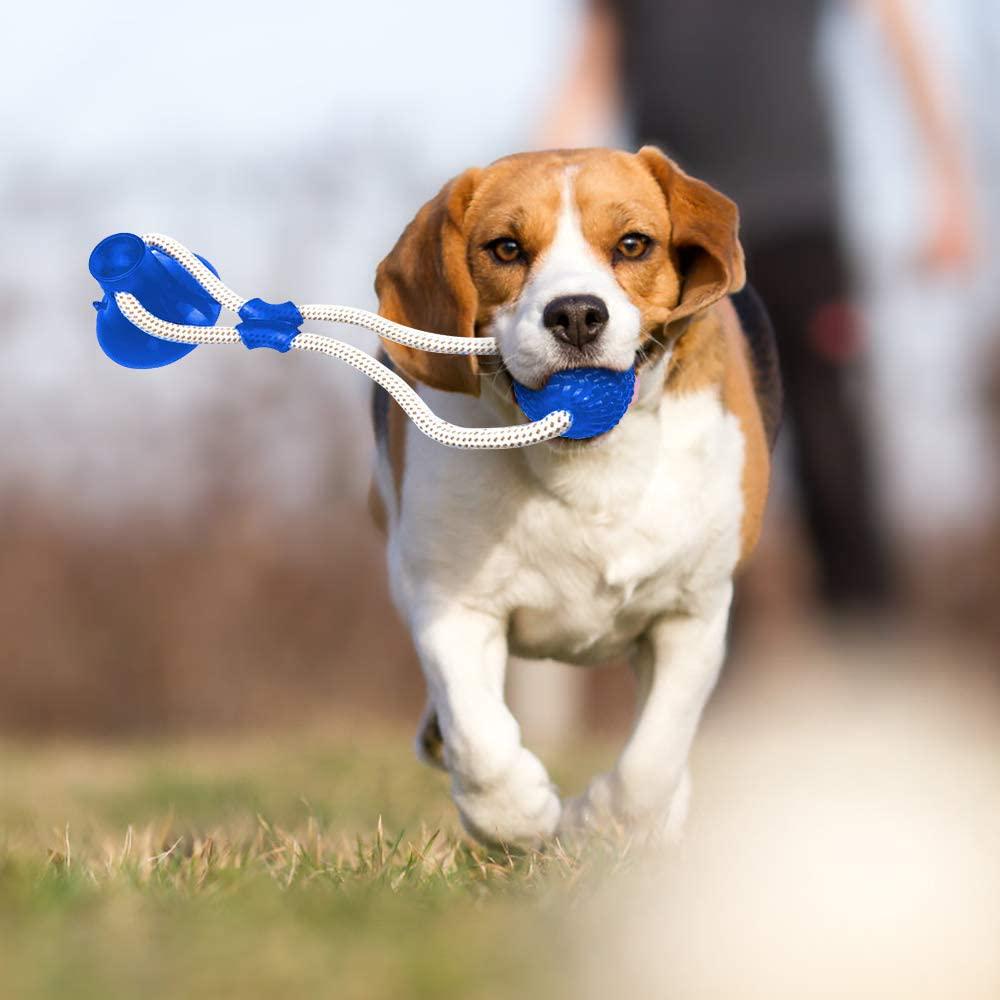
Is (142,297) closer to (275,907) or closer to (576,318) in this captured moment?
(576,318)

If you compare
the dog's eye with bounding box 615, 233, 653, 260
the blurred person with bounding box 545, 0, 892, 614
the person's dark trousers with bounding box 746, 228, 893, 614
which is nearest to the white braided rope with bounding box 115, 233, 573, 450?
the dog's eye with bounding box 615, 233, 653, 260

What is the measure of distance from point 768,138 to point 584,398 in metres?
2.28

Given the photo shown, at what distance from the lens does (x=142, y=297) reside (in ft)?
11.0

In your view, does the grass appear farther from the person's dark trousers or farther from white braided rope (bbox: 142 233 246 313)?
the person's dark trousers

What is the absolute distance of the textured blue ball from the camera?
10.2ft

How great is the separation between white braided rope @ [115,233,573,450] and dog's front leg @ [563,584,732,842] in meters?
0.63

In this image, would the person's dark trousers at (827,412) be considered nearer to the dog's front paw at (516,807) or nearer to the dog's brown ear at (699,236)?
the dog's brown ear at (699,236)

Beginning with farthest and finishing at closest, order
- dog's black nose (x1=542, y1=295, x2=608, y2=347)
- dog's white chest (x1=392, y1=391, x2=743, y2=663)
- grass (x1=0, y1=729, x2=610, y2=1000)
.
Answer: dog's white chest (x1=392, y1=391, x2=743, y2=663) → dog's black nose (x1=542, y1=295, x2=608, y2=347) → grass (x1=0, y1=729, x2=610, y2=1000)

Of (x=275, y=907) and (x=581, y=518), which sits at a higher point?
(x=581, y=518)

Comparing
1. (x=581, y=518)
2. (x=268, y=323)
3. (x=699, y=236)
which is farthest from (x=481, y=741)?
(x=699, y=236)

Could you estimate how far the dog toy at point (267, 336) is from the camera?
3.12 meters

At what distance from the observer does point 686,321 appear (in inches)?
131

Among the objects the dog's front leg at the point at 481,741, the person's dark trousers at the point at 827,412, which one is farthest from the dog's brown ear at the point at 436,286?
the person's dark trousers at the point at 827,412

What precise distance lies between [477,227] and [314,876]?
126cm
